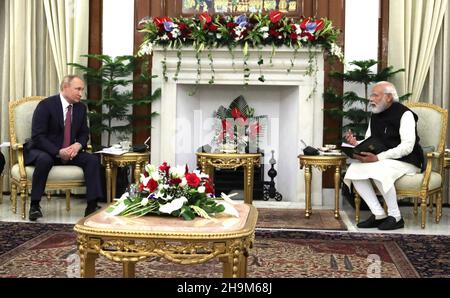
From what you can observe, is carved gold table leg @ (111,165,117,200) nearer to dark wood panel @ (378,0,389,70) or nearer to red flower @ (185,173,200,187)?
dark wood panel @ (378,0,389,70)

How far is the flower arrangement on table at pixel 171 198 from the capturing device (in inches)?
135

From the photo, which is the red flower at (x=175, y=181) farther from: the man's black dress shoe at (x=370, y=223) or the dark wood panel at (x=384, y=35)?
the dark wood panel at (x=384, y=35)

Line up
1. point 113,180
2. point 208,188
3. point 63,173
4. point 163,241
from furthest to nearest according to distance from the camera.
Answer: point 113,180, point 63,173, point 208,188, point 163,241

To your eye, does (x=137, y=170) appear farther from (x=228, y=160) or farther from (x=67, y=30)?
(x=67, y=30)

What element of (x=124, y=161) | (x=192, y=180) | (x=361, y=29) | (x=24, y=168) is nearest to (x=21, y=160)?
(x=24, y=168)

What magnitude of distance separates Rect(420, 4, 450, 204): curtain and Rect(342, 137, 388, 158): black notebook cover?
1616 millimetres

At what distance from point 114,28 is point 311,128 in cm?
263

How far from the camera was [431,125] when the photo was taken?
6480 millimetres

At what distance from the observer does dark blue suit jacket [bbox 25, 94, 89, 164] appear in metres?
6.16

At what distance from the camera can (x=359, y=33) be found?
7.41 m

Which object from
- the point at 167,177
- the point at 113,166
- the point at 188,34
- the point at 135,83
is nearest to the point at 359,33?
the point at 188,34

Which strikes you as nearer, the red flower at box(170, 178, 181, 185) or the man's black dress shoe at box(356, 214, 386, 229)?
the red flower at box(170, 178, 181, 185)

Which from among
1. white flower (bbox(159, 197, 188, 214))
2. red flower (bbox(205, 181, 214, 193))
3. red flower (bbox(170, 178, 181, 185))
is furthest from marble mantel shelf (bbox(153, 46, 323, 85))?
white flower (bbox(159, 197, 188, 214))

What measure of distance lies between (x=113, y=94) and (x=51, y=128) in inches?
44.5
